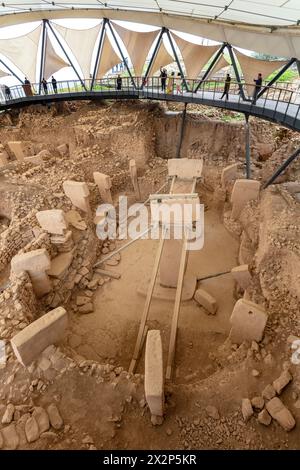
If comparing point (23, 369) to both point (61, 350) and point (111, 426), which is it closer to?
point (61, 350)

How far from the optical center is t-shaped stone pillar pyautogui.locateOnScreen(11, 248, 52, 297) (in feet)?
19.7

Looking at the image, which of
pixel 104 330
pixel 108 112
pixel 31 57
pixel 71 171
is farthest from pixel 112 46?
pixel 104 330

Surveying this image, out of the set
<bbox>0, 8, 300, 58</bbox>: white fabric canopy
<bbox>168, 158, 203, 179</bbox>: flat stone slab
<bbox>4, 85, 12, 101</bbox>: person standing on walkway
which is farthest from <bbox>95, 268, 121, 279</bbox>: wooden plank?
<bbox>4, 85, 12, 101</bbox>: person standing on walkway

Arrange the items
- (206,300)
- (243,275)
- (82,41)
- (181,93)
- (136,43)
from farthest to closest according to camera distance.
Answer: (82,41) → (136,43) → (181,93) → (206,300) → (243,275)

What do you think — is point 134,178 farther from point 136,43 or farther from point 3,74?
point 3,74

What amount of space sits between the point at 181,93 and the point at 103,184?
5.16 metres

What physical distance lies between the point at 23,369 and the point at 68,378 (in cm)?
→ 77

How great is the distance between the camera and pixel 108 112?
12.4 metres

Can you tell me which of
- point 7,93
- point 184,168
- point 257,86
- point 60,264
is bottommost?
point 60,264

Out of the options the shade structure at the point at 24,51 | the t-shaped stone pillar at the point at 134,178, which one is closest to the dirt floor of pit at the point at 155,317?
the t-shaped stone pillar at the point at 134,178

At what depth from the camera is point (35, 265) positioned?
6.11 meters

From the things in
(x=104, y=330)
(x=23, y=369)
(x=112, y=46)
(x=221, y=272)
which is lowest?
(x=104, y=330)

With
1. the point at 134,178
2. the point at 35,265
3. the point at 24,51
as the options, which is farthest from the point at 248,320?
the point at 24,51

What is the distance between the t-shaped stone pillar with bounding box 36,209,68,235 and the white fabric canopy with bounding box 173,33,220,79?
27.7 ft
